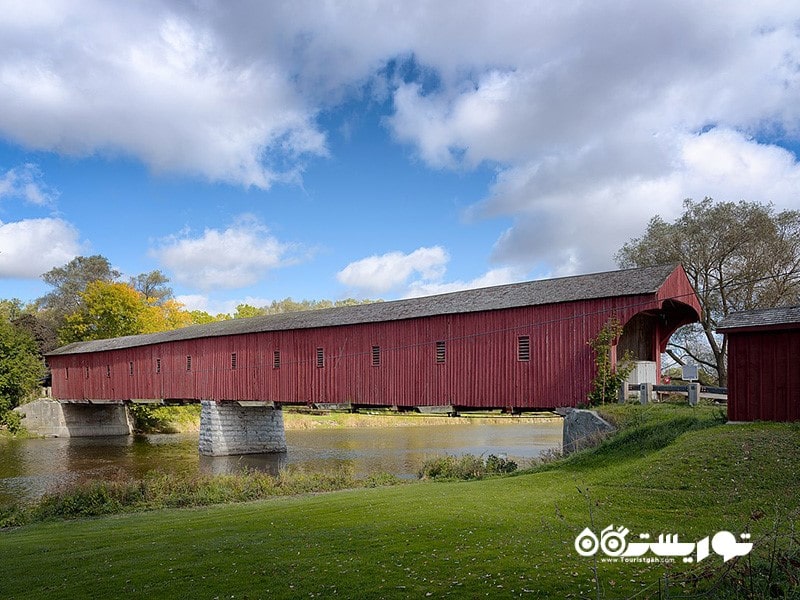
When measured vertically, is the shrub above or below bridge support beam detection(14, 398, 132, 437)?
above

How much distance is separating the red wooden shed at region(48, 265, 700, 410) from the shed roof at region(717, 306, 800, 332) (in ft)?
11.2

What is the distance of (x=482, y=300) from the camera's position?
826 inches

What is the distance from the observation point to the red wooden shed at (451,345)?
60.7 ft

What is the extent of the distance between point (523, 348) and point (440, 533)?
12.1 metres

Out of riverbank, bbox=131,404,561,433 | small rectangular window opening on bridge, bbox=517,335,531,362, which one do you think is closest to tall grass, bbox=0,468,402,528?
small rectangular window opening on bridge, bbox=517,335,531,362

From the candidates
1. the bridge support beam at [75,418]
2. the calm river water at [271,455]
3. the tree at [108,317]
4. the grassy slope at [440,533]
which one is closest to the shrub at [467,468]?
the calm river water at [271,455]

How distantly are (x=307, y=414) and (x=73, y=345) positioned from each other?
52.0 ft

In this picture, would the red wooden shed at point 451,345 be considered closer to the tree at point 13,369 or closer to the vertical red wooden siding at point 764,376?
the vertical red wooden siding at point 764,376

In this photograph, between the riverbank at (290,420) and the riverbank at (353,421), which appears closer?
the riverbank at (290,420)

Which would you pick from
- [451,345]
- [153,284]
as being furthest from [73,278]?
[451,345]

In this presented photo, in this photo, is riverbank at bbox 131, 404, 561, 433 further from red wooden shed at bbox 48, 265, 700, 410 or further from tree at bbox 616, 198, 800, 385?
tree at bbox 616, 198, 800, 385

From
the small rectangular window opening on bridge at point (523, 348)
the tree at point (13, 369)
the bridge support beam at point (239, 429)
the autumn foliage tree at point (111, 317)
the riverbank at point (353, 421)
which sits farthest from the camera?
the autumn foliage tree at point (111, 317)

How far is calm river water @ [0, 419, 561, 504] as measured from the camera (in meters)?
22.8

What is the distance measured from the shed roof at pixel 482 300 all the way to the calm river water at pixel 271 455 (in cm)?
502
